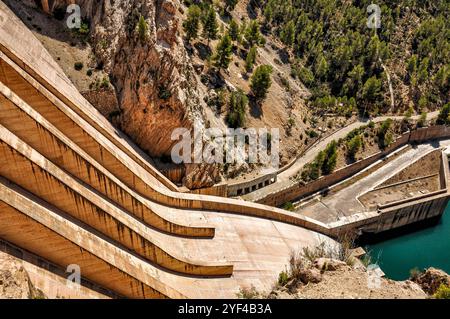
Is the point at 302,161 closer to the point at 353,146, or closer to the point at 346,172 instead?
the point at 346,172

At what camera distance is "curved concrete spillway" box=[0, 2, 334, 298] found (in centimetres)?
3153

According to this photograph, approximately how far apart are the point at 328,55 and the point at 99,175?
2492 inches

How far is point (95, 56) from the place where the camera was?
50594 mm

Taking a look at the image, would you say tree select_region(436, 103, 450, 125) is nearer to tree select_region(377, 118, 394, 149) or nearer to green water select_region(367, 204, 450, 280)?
tree select_region(377, 118, 394, 149)

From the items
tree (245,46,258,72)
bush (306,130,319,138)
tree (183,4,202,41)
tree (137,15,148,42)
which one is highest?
tree (183,4,202,41)

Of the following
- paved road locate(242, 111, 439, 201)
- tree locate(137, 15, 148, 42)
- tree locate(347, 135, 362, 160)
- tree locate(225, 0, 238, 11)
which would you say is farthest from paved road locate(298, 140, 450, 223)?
tree locate(225, 0, 238, 11)

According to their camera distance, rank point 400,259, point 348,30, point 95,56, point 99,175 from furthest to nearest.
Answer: point 348,30 < point 400,259 < point 95,56 < point 99,175

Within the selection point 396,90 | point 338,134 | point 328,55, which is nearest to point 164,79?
point 338,134

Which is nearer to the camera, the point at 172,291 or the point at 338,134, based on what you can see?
the point at 172,291

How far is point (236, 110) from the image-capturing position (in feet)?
203

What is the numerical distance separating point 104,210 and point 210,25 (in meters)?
41.8

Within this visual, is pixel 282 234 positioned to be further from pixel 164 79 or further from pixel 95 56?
pixel 95 56

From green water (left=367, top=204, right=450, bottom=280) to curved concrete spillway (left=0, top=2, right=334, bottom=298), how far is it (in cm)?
1353
